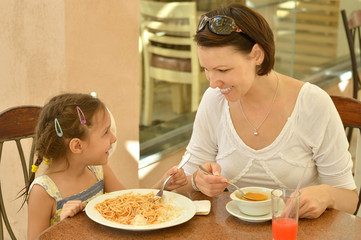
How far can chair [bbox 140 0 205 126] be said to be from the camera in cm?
368

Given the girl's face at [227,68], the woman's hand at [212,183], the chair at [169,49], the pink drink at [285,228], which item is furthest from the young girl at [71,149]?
the chair at [169,49]

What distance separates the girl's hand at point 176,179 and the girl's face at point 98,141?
0.25 m

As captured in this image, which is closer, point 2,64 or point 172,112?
point 2,64

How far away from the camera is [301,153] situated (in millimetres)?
1934

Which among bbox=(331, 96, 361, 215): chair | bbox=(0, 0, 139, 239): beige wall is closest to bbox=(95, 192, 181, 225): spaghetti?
bbox=(331, 96, 361, 215): chair

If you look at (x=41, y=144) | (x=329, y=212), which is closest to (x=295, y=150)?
(x=329, y=212)

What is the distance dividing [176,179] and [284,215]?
572 mm

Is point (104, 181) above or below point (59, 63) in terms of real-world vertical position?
below

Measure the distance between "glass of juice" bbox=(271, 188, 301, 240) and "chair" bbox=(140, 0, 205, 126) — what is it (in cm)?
236

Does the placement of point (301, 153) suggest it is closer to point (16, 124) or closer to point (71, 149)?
point (71, 149)

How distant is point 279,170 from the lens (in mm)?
1927

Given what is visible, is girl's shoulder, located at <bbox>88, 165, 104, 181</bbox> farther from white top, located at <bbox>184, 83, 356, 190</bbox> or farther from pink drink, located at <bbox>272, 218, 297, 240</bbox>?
pink drink, located at <bbox>272, 218, 297, 240</bbox>

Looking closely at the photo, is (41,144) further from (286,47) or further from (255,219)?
(286,47)

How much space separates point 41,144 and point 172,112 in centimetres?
213
